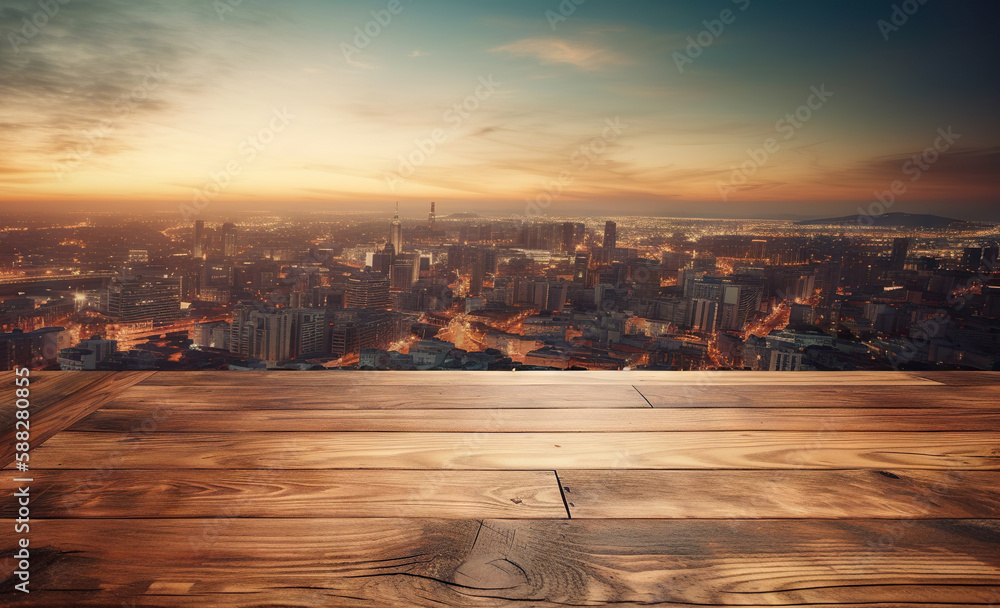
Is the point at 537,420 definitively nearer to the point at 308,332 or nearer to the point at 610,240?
the point at 308,332

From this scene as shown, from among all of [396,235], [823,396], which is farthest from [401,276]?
[823,396]

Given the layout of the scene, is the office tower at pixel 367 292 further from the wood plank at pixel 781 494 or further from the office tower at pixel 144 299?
the wood plank at pixel 781 494

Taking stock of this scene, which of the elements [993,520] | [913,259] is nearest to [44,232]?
[993,520]

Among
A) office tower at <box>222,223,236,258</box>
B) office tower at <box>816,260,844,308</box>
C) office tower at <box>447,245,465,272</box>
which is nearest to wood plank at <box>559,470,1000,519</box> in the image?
office tower at <box>816,260,844,308</box>

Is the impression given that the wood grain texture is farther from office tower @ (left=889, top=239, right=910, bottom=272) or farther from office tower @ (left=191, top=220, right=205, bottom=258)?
office tower @ (left=889, top=239, right=910, bottom=272)

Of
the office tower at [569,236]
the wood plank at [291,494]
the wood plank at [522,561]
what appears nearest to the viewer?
the wood plank at [522,561]

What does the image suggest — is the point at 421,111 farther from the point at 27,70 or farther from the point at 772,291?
the point at 772,291

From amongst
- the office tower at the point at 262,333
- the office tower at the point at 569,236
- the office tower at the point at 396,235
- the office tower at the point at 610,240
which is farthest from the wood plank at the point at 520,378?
the office tower at the point at 396,235
